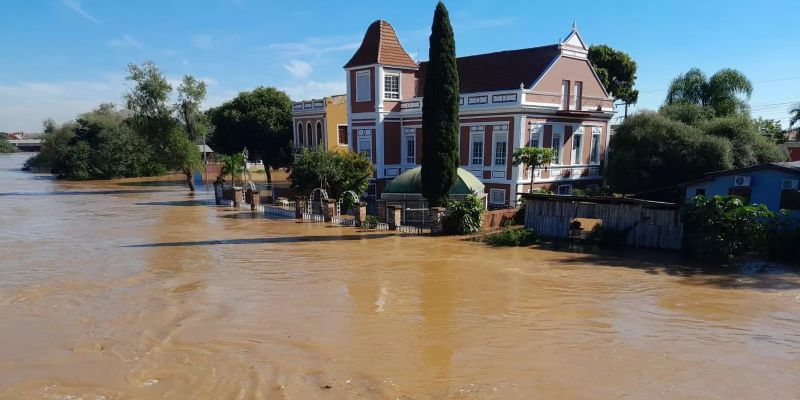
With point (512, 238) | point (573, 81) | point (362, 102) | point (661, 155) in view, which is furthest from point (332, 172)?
point (661, 155)

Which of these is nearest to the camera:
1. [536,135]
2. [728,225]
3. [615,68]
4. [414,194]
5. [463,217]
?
[728,225]

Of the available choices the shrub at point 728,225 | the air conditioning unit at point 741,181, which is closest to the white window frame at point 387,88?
the air conditioning unit at point 741,181

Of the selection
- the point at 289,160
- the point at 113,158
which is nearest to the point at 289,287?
the point at 289,160

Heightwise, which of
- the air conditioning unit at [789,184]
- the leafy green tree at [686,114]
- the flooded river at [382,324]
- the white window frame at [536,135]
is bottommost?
the flooded river at [382,324]

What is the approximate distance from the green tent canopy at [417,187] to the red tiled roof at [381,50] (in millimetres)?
8892

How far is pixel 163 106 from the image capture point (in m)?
40.6

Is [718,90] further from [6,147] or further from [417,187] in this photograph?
[6,147]

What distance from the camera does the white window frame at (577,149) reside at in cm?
2923

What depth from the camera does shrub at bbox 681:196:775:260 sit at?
53.4 feet

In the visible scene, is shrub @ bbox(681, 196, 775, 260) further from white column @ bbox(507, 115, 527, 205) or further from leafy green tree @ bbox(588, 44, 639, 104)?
leafy green tree @ bbox(588, 44, 639, 104)

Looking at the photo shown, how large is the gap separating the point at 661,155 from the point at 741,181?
18.5 ft

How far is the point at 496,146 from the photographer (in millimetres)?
27250

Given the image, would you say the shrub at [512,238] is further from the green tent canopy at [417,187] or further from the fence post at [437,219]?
the green tent canopy at [417,187]

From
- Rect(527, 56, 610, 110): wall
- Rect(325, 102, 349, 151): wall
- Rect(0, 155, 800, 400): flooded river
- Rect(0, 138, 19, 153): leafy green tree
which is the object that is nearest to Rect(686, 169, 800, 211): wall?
Rect(0, 155, 800, 400): flooded river
